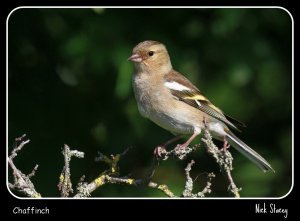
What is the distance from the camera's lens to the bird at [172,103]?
607 cm

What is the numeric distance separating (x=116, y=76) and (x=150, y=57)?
2.30 feet

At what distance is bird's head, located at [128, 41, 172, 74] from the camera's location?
6.45 metres

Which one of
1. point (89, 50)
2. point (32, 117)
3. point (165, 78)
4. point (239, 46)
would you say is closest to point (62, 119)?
point (32, 117)

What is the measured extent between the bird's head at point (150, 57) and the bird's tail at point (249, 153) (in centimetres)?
99

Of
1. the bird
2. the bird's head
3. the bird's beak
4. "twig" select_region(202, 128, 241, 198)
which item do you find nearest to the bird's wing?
the bird

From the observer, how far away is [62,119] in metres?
7.00

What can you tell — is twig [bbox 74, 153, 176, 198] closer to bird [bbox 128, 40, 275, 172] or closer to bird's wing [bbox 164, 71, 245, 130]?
bird [bbox 128, 40, 275, 172]

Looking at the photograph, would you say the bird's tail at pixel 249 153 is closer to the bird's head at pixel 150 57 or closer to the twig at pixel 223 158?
the bird's head at pixel 150 57

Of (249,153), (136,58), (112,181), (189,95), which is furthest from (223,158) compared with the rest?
(136,58)

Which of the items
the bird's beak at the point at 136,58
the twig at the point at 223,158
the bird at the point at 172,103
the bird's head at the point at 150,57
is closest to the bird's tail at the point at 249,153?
the bird at the point at 172,103

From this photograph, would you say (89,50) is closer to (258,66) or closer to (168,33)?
(168,33)

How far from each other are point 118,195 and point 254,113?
2056 mm

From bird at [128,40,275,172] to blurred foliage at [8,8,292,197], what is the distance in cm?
23

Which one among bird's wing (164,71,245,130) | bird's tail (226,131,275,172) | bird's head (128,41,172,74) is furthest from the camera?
bird's head (128,41,172,74)
